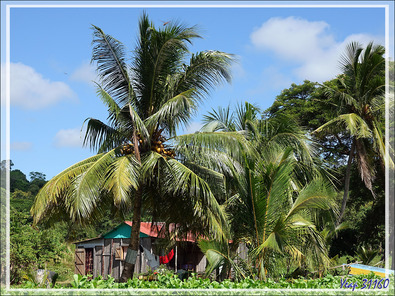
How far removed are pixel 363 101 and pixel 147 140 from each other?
10404 millimetres

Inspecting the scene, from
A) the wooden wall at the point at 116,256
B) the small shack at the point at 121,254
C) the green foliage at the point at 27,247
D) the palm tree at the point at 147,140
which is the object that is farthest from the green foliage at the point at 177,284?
the wooden wall at the point at 116,256

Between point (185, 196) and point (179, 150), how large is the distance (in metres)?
1.02

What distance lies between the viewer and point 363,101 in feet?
56.6

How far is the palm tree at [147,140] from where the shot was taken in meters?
9.11

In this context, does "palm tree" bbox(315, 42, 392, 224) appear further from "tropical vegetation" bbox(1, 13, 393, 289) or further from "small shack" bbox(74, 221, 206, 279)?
"small shack" bbox(74, 221, 206, 279)

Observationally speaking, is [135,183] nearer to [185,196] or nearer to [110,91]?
[185,196]

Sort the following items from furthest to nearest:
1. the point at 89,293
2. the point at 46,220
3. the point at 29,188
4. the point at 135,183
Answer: the point at 29,188
the point at 46,220
the point at 135,183
the point at 89,293

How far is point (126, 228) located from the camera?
21.3 metres

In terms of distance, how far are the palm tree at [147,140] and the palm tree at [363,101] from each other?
26.6 feet

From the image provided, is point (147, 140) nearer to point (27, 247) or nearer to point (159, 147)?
point (159, 147)

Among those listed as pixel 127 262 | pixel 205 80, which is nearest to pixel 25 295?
pixel 127 262

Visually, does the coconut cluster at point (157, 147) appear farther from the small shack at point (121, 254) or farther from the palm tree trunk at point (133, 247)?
the small shack at point (121, 254)

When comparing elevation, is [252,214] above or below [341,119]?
below

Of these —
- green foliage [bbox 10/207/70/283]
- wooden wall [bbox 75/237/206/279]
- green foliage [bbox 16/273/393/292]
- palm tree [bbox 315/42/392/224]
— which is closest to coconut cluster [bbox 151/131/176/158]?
green foliage [bbox 16/273/393/292]
